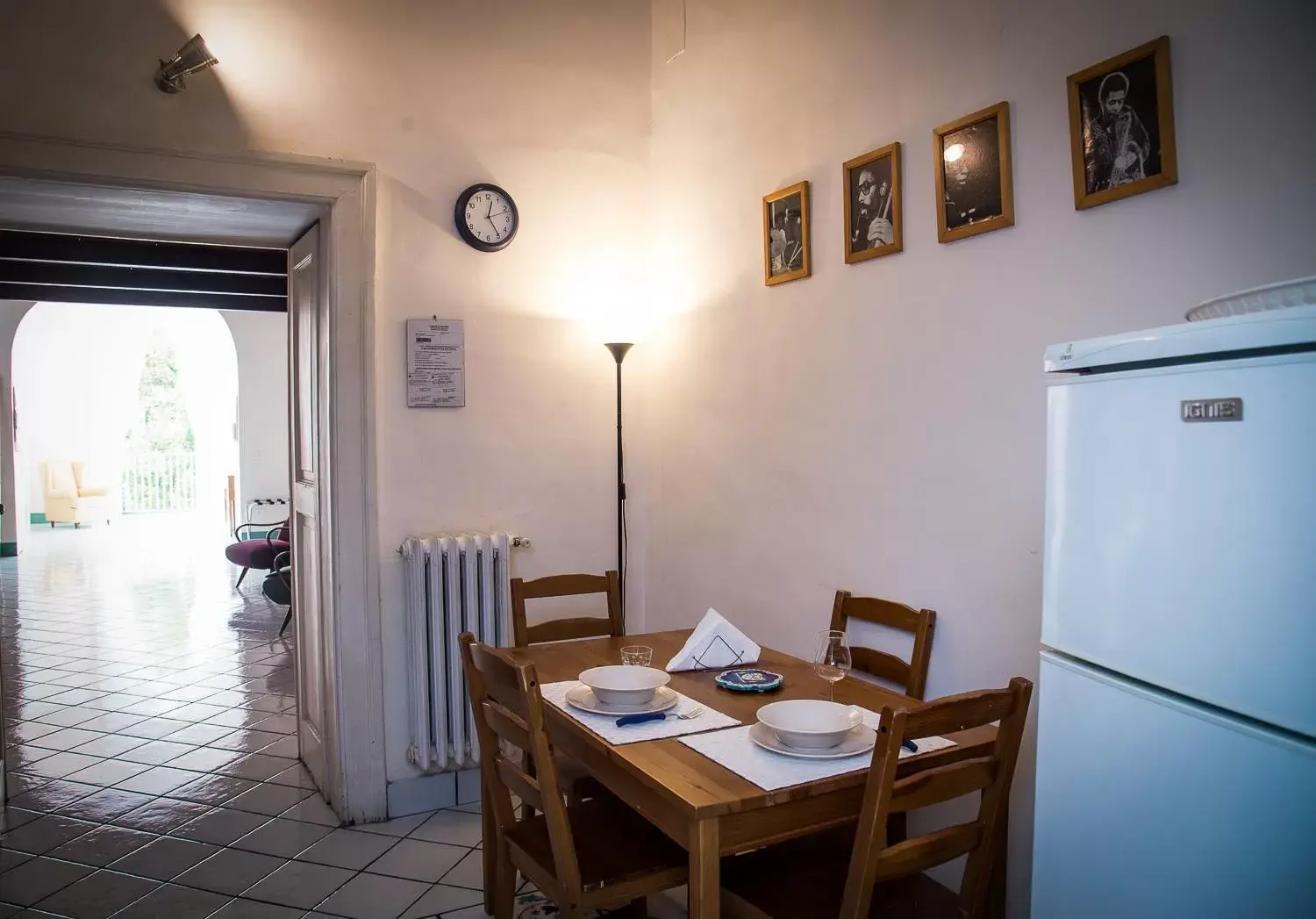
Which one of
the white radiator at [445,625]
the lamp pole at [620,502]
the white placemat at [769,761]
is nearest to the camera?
the white placemat at [769,761]

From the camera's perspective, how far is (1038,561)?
81.1 inches

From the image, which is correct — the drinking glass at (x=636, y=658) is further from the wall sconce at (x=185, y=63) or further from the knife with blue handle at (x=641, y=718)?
the wall sconce at (x=185, y=63)

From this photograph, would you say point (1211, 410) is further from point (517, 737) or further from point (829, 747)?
point (517, 737)

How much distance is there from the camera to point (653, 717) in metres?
1.96

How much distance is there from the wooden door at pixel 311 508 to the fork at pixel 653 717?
1726 mm

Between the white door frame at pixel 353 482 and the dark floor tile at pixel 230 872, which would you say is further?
the white door frame at pixel 353 482

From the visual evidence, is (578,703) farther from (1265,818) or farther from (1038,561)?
(1265,818)

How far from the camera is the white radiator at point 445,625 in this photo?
323cm

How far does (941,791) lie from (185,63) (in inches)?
117

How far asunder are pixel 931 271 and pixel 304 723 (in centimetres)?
306

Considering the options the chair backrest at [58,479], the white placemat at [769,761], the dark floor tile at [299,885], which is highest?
the chair backrest at [58,479]

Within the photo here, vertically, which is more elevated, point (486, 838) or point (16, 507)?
point (16, 507)

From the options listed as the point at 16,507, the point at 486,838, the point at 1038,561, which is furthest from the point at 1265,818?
the point at 16,507

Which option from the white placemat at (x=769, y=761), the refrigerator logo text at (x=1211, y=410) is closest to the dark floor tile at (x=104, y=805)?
Answer: the white placemat at (x=769, y=761)
